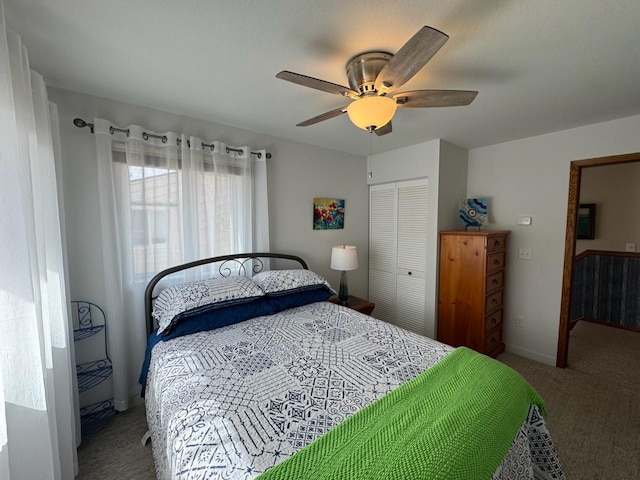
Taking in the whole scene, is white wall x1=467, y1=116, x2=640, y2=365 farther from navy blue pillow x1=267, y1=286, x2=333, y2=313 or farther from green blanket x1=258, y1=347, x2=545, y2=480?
navy blue pillow x1=267, y1=286, x2=333, y2=313

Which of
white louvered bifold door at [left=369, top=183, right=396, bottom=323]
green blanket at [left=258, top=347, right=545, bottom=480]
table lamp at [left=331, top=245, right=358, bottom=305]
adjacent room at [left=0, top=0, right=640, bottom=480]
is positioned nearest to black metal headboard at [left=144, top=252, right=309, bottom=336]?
adjacent room at [left=0, top=0, right=640, bottom=480]

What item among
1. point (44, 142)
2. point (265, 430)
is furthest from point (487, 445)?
point (44, 142)

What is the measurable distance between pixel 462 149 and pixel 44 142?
145 inches

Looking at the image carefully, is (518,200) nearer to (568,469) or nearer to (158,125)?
(568,469)

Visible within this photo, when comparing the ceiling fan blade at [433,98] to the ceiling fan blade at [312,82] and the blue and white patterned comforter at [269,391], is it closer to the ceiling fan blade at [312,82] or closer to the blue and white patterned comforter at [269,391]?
the ceiling fan blade at [312,82]

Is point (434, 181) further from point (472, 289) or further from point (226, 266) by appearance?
point (226, 266)

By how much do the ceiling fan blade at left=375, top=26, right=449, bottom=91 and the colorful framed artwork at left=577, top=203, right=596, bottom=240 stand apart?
4410 millimetres

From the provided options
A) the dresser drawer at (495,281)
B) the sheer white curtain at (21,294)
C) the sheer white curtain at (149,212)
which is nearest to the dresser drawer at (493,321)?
the dresser drawer at (495,281)

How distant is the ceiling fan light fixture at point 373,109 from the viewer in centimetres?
137

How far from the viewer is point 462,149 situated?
3.18 metres

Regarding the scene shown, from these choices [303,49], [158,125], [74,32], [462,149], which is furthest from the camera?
[462,149]

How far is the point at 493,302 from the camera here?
2822 millimetres

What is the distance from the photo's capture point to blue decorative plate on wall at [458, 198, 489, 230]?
9.81 feet

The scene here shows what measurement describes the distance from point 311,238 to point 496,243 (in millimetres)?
1957
